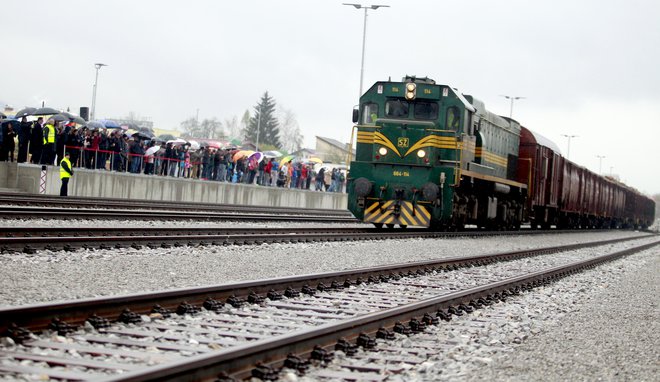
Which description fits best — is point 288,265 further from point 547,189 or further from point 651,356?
point 547,189

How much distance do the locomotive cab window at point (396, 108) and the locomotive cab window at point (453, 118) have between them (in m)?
1.06

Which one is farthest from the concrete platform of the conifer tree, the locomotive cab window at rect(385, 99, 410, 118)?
the conifer tree

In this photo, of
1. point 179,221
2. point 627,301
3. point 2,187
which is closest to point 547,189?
point 179,221

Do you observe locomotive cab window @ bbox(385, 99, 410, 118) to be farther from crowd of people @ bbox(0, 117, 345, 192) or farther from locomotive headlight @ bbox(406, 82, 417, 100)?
crowd of people @ bbox(0, 117, 345, 192)

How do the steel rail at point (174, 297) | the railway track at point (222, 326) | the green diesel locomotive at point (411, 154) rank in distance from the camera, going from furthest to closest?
1. the green diesel locomotive at point (411, 154)
2. the steel rail at point (174, 297)
3. the railway track at point (222, 326)

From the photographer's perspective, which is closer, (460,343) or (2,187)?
(460,343)

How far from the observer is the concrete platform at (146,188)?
2514 centimetres

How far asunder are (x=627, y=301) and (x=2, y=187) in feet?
63.0

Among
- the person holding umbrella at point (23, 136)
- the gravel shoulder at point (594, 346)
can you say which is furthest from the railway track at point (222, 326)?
the person holding umbrella at point (23, 136)

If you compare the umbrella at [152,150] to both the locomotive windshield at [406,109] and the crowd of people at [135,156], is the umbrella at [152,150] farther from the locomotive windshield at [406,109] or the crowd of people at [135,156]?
the locomotive windshield at [406,109]

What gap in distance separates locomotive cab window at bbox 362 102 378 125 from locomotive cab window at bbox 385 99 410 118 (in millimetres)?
274

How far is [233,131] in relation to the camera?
184m

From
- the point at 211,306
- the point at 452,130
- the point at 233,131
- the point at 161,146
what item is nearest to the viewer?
the point at 211,306

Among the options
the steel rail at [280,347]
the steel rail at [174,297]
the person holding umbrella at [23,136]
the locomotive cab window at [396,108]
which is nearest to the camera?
the steel rail at [280,347]
